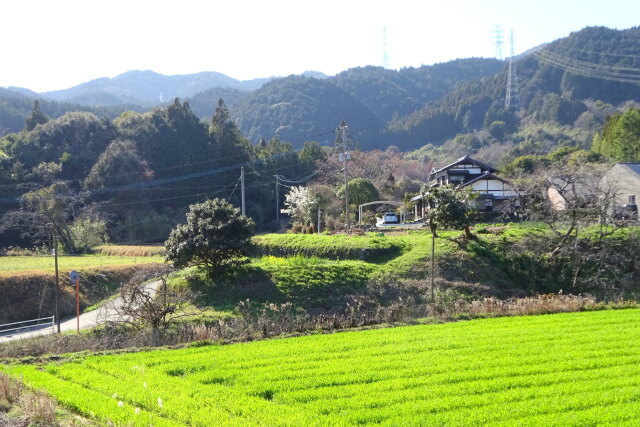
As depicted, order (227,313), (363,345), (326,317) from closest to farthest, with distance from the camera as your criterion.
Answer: (363,345) < (326,317) < (227,313)

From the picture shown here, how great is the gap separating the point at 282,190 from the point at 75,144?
2121 centimetres

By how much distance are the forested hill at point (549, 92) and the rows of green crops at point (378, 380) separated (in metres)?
80.4

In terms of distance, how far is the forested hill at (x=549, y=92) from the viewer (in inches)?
3551

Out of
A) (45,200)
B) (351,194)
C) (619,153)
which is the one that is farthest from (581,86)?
(45,200)

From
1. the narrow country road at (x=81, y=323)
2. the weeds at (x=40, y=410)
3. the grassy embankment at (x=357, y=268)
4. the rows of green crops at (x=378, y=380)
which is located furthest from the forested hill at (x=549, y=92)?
the weeds at (x=40, y=410)

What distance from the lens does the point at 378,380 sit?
10.2 metres

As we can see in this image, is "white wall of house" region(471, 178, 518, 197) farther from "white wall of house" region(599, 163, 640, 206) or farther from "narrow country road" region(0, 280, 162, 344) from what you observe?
"narrow country road" region(0, 280, 162, 344)

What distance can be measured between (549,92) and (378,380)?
9981 cm

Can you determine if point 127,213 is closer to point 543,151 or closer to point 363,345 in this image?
point 363,345

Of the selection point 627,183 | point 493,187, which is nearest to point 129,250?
point 493,187

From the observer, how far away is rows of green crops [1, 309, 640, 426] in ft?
27.1

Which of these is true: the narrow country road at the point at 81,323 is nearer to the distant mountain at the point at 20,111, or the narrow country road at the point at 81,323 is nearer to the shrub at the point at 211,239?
the shrub at the point at 211,239

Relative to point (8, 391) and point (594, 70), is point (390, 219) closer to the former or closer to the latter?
point (8, 391)

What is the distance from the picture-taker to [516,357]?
37.4 feet
